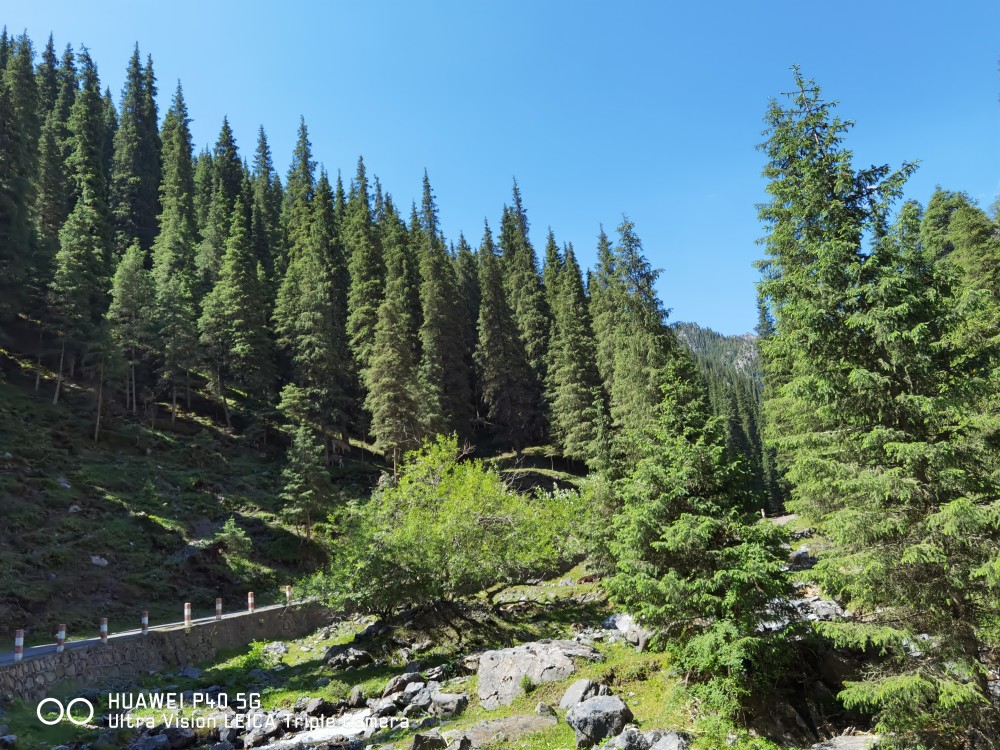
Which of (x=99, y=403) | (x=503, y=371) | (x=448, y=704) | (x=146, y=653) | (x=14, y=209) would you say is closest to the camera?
(x=448, y=704)

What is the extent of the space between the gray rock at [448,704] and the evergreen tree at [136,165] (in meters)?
64.6

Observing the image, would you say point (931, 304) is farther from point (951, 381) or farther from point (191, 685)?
point (191, 685)

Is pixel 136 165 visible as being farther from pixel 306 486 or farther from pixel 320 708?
pixel 320 708

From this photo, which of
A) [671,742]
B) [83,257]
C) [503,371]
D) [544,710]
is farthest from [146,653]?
[503,371]

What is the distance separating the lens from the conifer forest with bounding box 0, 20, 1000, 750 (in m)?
9.45

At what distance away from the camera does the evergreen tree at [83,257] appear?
3700cm

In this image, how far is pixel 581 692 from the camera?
11.5 metres

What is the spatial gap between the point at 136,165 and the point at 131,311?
39.5m

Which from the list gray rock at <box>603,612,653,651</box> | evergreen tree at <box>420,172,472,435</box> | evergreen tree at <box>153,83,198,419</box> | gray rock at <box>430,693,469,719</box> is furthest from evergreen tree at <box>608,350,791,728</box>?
evergreen tree at <box>153,83,198,419</box>

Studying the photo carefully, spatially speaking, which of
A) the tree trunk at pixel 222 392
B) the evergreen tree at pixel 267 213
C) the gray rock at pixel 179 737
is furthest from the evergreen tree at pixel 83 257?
the gray rock at pixel 179 737

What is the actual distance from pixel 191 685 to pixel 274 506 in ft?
64.8

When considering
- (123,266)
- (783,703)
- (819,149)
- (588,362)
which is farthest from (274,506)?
(819,149)

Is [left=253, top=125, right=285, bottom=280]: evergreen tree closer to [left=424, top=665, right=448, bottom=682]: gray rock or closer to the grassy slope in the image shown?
the grassy slope

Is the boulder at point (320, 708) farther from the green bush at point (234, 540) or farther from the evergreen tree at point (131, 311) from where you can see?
the evergreen tree at point (131, 311)
